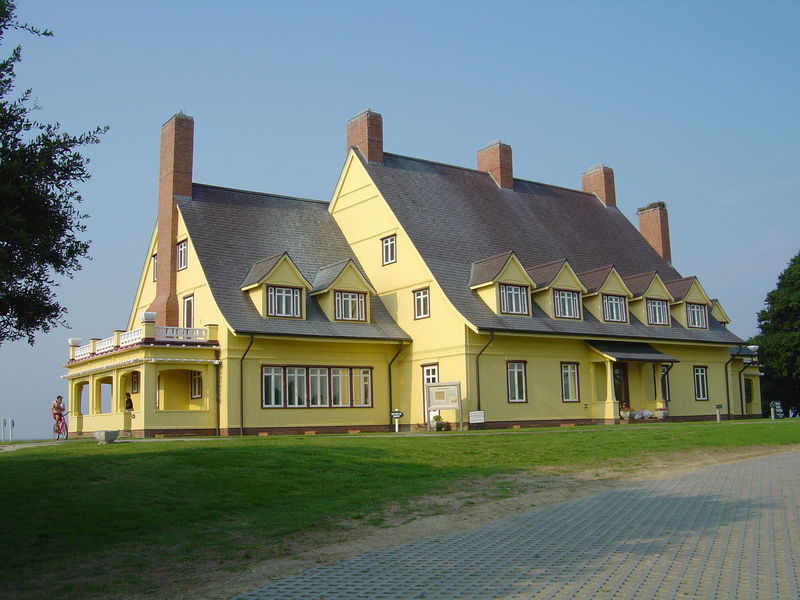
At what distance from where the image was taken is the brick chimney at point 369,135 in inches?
1587

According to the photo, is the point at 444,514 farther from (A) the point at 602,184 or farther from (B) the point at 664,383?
(A) the point at 602,184

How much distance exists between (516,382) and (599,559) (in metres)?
25.1

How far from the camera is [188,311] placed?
36.3 m

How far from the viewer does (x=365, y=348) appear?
3659cm

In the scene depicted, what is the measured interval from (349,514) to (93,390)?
83.7 feet

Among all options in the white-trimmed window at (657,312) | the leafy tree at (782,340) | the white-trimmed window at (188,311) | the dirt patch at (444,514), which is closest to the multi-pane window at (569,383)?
the white-trimmed window at (657,312)

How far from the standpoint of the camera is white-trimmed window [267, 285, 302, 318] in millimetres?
34281

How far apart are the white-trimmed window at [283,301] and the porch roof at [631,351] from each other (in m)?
13.0

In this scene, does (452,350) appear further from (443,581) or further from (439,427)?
(443,581)

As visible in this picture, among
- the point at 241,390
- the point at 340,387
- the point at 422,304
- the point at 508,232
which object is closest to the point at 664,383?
the point at 508,232

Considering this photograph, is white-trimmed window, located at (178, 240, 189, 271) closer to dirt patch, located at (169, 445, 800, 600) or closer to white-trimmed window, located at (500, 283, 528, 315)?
white-trimmed window, located at (500, 283, 528, 315)

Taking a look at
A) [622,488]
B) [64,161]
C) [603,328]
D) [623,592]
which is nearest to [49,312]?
[64,161]

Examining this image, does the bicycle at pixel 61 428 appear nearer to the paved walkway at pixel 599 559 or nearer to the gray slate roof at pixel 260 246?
the gray slate roof at pixel 260 246

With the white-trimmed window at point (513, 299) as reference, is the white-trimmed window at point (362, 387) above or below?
below
